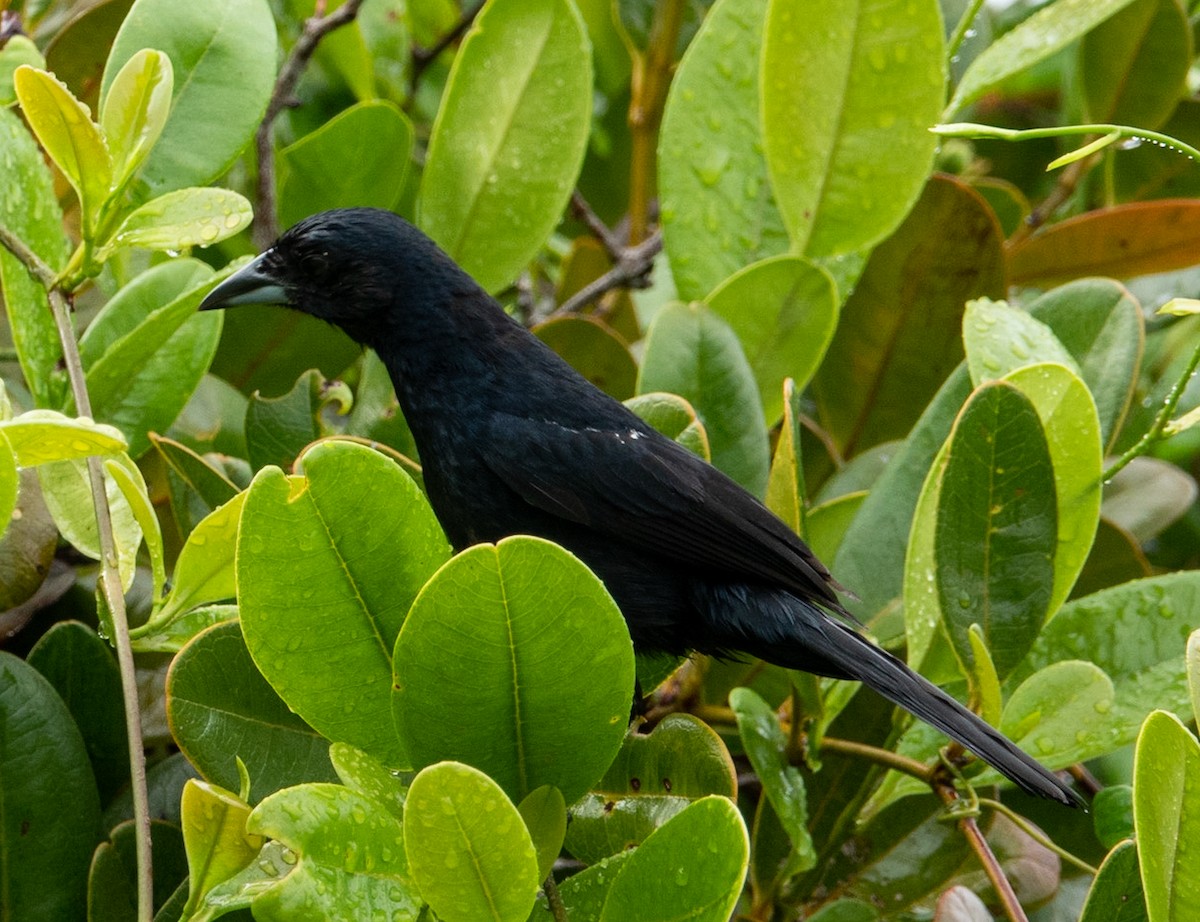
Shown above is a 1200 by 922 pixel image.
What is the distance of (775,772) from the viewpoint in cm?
219

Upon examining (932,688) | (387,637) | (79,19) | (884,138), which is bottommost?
(932,688)

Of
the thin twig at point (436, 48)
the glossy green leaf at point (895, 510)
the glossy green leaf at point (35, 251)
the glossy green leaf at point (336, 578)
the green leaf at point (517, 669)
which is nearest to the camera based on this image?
the green leaf at point (517, 669)

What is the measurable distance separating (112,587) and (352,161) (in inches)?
50.6

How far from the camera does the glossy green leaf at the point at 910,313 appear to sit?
291cm

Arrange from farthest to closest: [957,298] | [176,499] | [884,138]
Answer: [957,298]
[884,138]
[176,499]

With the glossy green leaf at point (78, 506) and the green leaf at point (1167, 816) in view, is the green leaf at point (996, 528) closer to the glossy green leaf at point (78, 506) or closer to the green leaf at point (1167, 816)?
the green leaf at point (1167, 816)

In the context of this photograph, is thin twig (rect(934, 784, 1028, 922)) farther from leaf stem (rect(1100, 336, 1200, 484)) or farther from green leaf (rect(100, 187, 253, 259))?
green leaf (rect(100, 187, 253, 259))

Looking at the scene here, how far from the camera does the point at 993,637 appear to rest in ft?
7.13

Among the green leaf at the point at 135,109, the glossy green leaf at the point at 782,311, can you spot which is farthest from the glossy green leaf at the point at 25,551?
the glossy green leaf at the point at 782,311

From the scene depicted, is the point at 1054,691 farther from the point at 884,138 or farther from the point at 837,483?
the point at 884,138

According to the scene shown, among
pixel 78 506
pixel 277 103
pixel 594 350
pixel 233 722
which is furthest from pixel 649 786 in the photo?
pixel 277 103

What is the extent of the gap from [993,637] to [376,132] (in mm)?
1524

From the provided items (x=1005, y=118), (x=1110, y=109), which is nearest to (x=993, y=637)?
(x=1110, y=109)

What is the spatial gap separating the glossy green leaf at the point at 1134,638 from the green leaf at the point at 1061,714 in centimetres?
7
